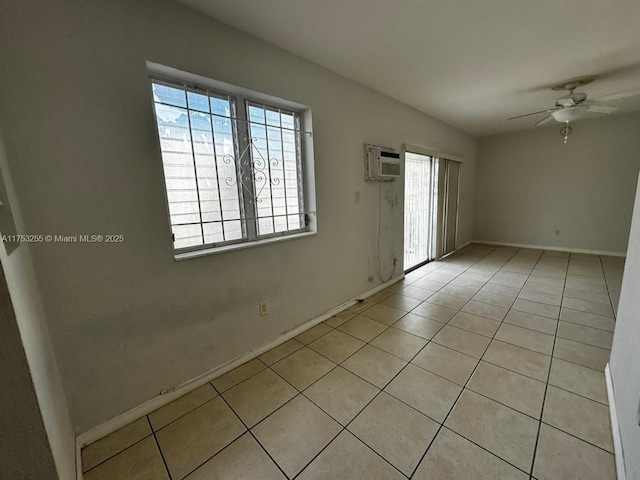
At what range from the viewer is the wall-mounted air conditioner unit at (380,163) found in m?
2.73

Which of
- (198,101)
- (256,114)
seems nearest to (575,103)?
(256,114)

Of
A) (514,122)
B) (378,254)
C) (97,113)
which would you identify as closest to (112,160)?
(97,113)

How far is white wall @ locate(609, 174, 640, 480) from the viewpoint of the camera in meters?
0.96

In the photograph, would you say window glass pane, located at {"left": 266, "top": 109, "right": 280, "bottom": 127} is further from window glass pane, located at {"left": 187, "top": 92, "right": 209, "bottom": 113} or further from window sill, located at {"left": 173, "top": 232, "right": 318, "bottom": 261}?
window sill, located at {"left": 173, "top": 232, "right": 318, "bottom": 261}

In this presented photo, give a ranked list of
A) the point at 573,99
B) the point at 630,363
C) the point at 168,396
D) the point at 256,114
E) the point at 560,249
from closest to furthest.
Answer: the point at 630,363 → the point at 168,396 → the point at 256,114 → the point at 573,99 → the point at 560,249

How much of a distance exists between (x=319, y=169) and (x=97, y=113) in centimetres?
151

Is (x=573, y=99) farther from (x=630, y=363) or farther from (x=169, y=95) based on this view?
(x=169, y=95)

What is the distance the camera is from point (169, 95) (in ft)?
5.03

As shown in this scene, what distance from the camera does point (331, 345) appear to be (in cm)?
205

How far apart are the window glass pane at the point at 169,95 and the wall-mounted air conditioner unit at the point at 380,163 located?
1775 mm

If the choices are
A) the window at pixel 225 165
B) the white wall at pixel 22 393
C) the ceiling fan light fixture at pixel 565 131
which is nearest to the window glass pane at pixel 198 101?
the window at pixel 225 165

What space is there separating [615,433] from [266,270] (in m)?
2.11

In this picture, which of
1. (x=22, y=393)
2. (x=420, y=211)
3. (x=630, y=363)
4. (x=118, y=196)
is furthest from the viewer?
(x=420, y=211)

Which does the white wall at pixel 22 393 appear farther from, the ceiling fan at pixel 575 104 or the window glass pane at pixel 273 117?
the ceiling fan at pixel 575 104
